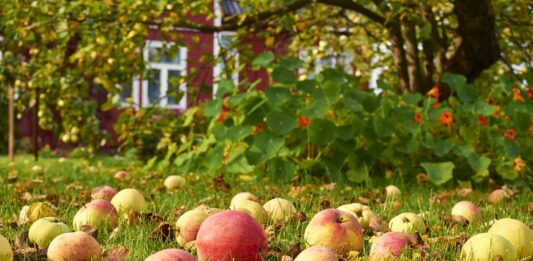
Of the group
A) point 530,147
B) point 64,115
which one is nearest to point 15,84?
point 64,115

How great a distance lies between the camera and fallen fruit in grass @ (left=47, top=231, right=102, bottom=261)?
1.81 metres

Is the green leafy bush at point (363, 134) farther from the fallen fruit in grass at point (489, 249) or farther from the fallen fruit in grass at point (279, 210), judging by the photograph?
the fallen fruit in grass at point (489, 249)

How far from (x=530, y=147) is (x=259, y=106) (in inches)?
74.2

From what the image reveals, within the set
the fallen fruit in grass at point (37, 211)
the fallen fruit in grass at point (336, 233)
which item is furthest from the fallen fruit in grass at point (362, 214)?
the fallen fruit in grass at point (37, 211)

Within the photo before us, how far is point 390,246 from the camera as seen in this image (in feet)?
6.13

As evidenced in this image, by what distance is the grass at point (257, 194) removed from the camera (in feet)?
7.24

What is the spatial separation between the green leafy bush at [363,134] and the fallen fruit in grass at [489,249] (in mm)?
2385

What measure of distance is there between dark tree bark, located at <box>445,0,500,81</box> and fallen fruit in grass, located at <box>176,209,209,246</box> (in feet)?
10.2

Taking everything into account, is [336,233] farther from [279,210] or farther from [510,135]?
[510,135]

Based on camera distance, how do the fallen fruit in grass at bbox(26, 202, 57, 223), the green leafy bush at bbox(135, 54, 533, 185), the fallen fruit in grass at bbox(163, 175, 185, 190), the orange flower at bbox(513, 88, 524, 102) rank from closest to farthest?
the fallen fruit in grass at bbox(26, 202, 57, 223)
the fallen fruit in grass at bbox(163, 175, 185, 190)
the green leafy bush at bbox(135, 54, 533, 185)
the orange flower at bbox(513, 88, 524, 102)

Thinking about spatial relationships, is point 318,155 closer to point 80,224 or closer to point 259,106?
point 259,106

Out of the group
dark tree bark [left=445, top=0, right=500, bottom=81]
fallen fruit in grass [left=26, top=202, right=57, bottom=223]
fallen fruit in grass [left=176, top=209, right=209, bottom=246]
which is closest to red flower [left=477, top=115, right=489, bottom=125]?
dark tree bark [left=445, top=0, right=500, bottom=81]

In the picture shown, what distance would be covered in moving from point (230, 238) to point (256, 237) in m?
0.08

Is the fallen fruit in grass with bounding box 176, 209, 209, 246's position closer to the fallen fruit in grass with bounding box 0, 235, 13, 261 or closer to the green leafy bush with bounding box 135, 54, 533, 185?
the fallen fruit in grass with bounding box 0, 235, 13, 261
